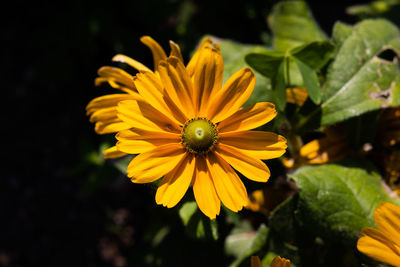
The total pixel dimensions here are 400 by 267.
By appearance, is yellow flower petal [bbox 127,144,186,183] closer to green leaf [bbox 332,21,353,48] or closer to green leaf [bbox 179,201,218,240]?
green leaf [bbox 179,201,218,240]

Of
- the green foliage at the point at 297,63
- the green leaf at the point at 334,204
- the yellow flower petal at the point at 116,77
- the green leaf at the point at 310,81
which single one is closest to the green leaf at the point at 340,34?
the green foliage at the point at 297,63

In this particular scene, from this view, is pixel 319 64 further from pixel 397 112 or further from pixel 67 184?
pixel 67 184

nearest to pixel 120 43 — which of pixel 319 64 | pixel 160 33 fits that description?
pixel 160 33

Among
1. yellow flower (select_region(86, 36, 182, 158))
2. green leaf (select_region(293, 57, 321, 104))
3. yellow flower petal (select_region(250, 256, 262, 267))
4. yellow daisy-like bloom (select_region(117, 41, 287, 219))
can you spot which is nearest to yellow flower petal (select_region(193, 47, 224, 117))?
yellow daisy-like bloom (select_region(117, 41, 287, 219))

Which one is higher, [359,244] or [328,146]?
[328,146]

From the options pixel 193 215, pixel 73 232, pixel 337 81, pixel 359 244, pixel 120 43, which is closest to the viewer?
pixel 359 244

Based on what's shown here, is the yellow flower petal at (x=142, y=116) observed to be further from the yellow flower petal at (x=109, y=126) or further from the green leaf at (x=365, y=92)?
the green leaf at (x=365, y=92)
